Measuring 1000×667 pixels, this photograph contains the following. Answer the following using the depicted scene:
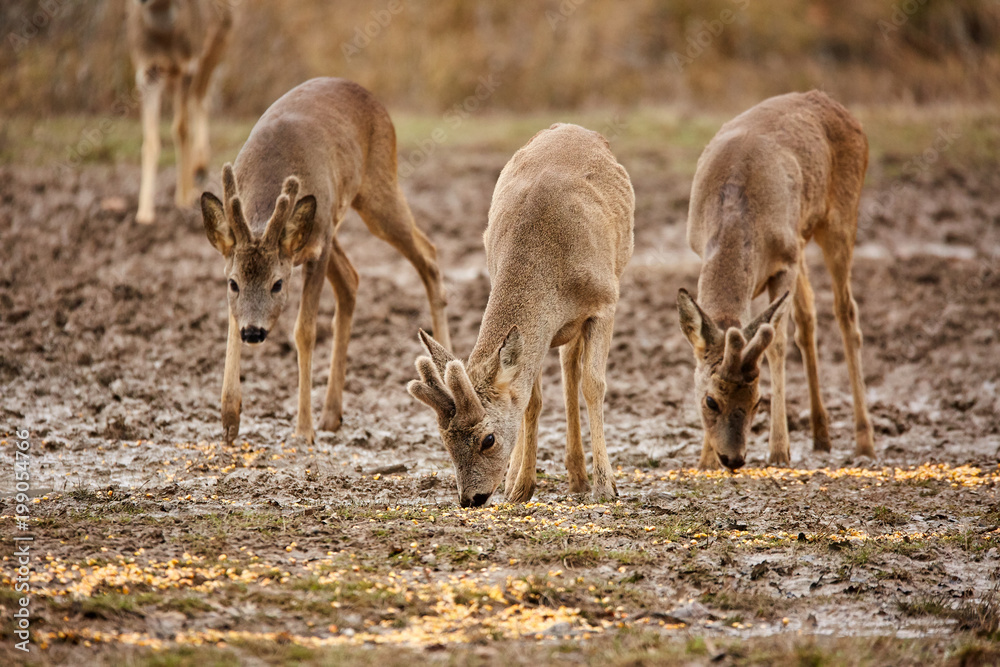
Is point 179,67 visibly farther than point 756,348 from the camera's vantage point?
Yes

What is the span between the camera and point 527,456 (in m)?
7.42

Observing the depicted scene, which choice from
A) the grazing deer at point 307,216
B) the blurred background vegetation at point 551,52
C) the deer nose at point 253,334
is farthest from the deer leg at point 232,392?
the blurred background vegetation at point 551,52

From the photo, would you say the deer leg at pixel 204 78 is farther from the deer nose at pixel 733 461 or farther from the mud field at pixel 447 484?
the deer nose at pixel 733 461

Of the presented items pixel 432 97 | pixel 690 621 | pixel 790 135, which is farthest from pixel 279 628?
pixel 432 97

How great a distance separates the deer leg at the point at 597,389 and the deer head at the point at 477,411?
783mm

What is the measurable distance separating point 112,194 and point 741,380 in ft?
30.9

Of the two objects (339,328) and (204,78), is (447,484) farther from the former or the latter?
(204,78)

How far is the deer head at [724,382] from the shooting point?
25.6ft

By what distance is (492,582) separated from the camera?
5613 mm

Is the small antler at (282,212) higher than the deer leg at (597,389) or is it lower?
higher

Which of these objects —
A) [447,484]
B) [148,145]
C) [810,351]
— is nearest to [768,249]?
[810,351]

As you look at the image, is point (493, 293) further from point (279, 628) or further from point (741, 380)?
point (279, 628)

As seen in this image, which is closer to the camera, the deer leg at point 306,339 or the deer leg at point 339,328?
the deer leg at point 306,339

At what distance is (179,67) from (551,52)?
14.2 meters
